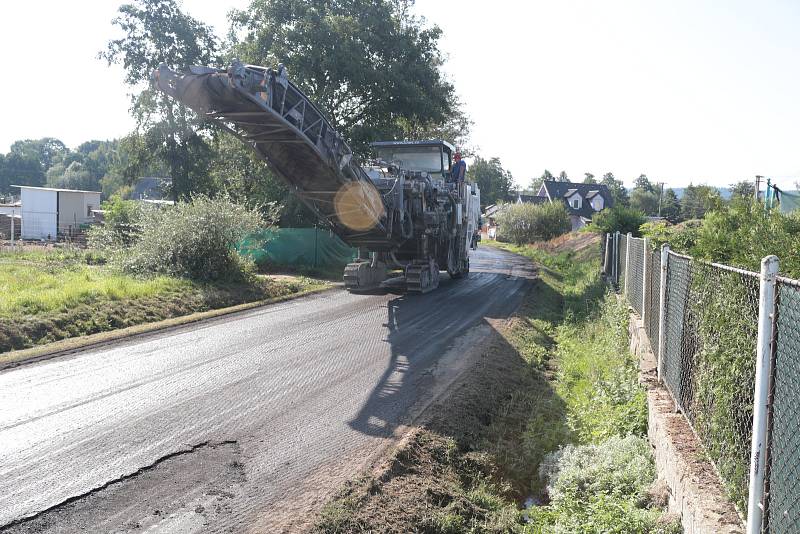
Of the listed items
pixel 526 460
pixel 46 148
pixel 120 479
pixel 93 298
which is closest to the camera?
pixel 120 479

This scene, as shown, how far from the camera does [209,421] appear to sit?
6992 mm

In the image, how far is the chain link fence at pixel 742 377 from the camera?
316cm

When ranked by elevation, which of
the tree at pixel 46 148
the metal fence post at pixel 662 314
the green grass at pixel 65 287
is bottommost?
the green grass at pixel 65 287

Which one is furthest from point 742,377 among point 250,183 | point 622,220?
point 250,183

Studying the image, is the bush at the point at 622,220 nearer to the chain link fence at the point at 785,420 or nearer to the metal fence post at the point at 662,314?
the metal fence post at the point at 662,314

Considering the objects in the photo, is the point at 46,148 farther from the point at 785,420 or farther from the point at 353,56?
the point at 785,420

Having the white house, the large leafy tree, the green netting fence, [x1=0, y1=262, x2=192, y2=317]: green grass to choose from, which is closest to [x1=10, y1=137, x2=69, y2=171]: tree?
the white house

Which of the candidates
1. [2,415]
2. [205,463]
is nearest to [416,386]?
[205,463]

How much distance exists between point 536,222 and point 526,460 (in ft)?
164

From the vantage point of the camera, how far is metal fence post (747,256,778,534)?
3.40 metres

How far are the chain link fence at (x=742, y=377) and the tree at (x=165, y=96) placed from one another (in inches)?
1105

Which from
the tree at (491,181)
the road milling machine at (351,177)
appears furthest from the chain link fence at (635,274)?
the tree at (491,181)

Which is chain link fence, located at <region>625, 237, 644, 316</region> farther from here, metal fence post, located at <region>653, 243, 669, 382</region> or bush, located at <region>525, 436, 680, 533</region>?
bush, located at <region>525, 436, 680, 533</region>

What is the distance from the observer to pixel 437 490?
568cm
